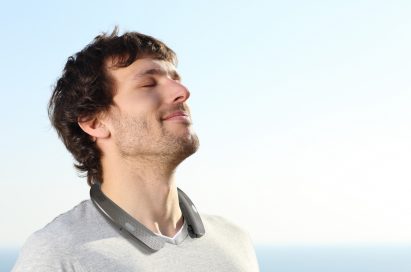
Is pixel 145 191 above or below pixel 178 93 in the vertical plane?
below

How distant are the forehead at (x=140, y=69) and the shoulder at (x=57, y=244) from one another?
2.40 feet

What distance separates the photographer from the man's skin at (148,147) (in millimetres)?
2973

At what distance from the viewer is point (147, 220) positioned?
9.68 ft

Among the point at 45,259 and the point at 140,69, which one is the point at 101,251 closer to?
the point at 45,259

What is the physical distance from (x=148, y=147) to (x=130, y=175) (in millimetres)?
167

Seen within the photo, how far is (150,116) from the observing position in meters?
2.99

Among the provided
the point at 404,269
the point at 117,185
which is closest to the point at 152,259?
the point at 117,185

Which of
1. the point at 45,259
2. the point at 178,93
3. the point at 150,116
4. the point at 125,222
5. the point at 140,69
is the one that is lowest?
the point at 45,259

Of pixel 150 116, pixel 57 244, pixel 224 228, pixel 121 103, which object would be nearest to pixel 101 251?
pixel 57 244

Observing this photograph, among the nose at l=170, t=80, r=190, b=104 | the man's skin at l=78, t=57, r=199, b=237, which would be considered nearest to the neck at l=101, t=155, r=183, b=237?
the man's skin at l=78, t=57, r=199, b=237

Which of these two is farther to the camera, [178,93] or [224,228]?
[224,228]

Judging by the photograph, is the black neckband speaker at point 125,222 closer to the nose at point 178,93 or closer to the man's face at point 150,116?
the man's face at point 150,116

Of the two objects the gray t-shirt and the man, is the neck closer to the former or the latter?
the man

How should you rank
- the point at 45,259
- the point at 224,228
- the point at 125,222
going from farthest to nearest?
the point at 224,228 → the point at 125,222 → the point at 45,259
